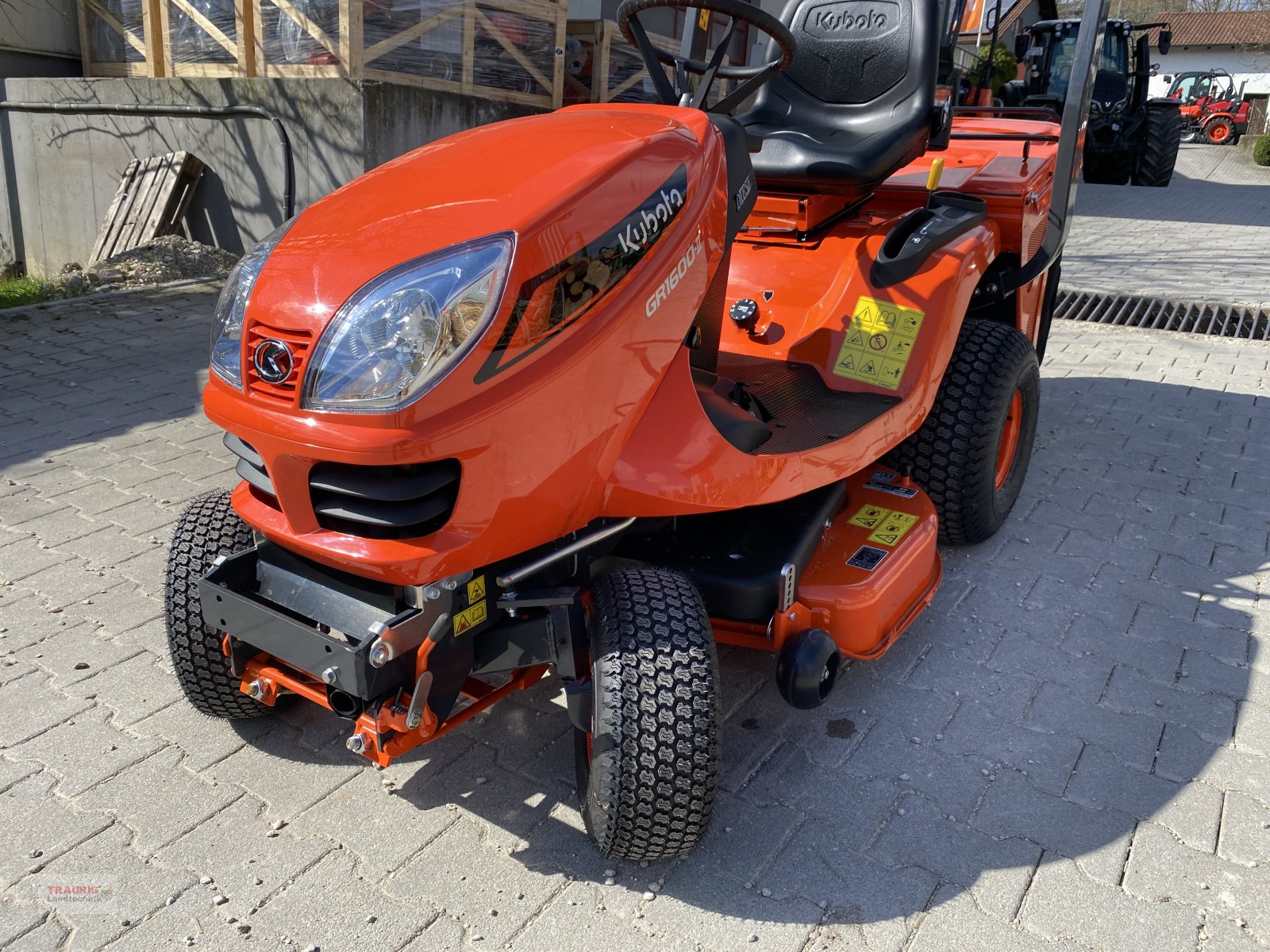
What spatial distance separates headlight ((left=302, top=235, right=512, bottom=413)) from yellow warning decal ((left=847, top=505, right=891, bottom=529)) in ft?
4.57

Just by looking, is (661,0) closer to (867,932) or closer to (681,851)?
(681,851)

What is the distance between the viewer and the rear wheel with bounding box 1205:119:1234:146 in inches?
1112

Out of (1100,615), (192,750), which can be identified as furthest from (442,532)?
(1100,615)

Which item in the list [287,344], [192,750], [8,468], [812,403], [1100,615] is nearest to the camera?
[287,344]

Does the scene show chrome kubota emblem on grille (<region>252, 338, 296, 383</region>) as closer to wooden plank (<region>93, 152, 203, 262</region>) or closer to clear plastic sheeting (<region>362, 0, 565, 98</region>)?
clear plastic sheeting (<region>362, 0, 565, 98</region>)

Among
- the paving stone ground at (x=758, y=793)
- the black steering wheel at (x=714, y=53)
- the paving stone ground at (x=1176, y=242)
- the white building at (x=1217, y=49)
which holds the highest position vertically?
the white building at (x=1217, y=49)

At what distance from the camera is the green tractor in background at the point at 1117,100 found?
12.0m

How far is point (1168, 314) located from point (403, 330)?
6431mm

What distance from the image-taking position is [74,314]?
241 inches

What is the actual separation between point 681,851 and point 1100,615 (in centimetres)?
164

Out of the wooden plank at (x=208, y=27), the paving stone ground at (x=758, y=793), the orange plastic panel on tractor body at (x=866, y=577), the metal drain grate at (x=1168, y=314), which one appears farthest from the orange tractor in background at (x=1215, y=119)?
the orange plastic panel on tractor body at (x=866, y=577)

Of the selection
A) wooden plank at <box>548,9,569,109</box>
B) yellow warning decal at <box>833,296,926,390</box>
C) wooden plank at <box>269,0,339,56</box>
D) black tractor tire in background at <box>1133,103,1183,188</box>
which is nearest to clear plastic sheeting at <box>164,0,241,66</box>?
wooden plank at <box>269,0,339,56</box>

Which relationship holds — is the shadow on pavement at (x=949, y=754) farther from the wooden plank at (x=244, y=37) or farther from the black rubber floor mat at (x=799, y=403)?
the wooden plank at (x=244, y=37)

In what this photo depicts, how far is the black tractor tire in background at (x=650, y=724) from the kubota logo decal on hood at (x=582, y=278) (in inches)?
20.1
